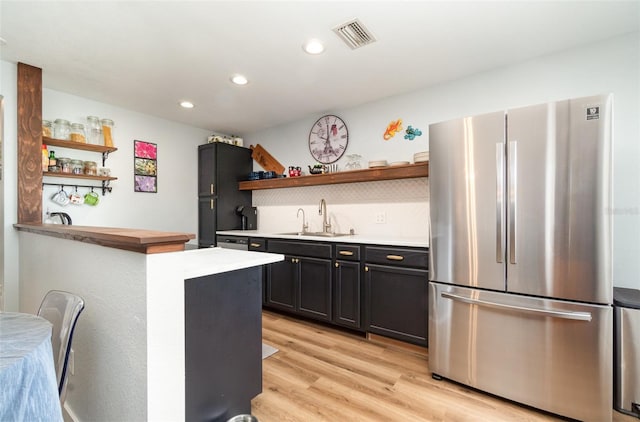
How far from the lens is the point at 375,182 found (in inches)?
127

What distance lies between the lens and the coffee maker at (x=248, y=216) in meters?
4.20

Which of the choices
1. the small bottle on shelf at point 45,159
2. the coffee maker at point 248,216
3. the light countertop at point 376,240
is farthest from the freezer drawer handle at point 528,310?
the small bottle on shelf at point 45,159

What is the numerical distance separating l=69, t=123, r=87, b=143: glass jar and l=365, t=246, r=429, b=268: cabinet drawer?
3038 millimetres

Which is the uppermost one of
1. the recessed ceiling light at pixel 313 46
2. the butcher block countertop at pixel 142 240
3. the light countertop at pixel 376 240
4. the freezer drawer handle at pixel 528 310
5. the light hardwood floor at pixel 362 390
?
the recessed ceiling light at pixel 313 46

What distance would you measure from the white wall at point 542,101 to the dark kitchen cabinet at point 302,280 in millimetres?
725

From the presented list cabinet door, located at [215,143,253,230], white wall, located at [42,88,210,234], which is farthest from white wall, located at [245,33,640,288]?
white wall, located at [42,88,210,234]

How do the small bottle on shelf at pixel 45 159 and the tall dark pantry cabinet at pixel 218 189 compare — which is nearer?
the small bottle on shelf at pixel 45 159

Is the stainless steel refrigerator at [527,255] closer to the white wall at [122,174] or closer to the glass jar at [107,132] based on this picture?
the glass jar at [107,132]

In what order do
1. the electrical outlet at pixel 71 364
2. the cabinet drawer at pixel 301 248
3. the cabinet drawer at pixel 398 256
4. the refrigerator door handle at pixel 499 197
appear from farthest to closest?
1. the cabinet drawer at pixel 301 248
2. the cabinet drawer at pixel 398 256
3. the refrigerator door handle at pixel 499 197
4. the electrical outlet at pixel 71 364

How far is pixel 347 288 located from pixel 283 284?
0.80m

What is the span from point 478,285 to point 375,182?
5.28 feet

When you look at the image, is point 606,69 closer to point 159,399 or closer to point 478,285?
point 478,285

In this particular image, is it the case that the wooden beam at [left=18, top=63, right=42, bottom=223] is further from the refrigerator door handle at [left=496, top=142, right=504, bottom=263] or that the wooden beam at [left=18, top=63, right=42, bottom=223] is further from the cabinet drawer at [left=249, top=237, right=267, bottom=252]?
the refrigerator door handle at [left=496, top=142, right=504, bottom=263]

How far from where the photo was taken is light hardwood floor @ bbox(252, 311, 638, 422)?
1696 millimetres
